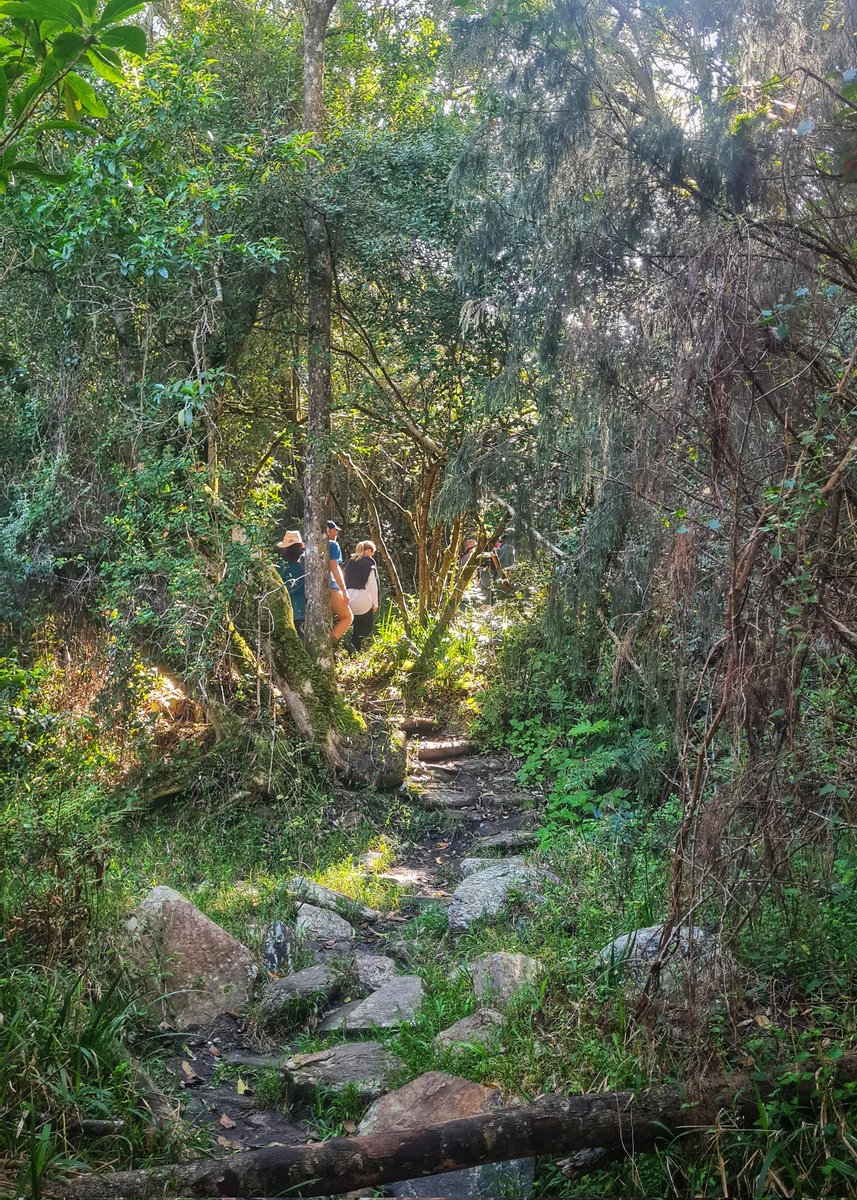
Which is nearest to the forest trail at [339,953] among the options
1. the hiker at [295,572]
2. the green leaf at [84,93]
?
the hiker at [295,572]

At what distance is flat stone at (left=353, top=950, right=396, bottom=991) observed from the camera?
5.16 metres

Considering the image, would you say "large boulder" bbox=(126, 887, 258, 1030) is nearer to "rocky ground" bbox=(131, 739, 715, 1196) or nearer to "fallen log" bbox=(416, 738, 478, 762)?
"rocky ground" bbox=(131, 739, 715, 1196)

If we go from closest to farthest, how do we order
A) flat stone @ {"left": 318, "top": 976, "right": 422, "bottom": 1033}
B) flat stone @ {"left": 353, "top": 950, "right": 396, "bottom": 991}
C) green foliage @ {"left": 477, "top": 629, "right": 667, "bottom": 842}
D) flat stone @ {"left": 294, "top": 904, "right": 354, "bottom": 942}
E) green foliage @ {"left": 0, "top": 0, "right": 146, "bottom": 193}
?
green foliage @ {"left": 0, "top": 0, "right": 146, "bottom": 193} < flat stone @ {"left": 318, "top": 976, "right": 422, "bottom": 1033} < flat stone @ {"left": 353, "top": 950, "right": 396, "bottom": 991} < flat stone @ {"left": 294, "top": 904, "right": 354, "bottom": 942} < green foliage @ {"left": 477, "top": 629, "right": 667, "bottom": 842}

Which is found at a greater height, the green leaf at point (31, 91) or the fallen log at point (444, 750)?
the green leaf at point (31, 91)

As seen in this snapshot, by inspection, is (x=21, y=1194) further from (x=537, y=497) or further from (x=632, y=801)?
(x=537, y=497)

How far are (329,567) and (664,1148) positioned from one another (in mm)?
6364

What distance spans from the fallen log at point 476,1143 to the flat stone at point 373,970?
2235 mm

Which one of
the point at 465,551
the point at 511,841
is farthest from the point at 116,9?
the point at 465,551

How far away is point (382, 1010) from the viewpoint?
4.66 metres

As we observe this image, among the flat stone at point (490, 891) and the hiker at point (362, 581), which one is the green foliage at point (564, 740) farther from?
the hiker at point (362, 581)

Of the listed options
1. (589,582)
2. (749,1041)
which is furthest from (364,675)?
(749,1041)

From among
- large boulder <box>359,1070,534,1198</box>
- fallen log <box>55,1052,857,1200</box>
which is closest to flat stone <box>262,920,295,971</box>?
large boulder <box>359,1070,534,1198</box>

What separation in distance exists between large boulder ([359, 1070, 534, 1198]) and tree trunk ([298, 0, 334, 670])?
201 inches

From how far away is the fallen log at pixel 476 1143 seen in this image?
2.71m
